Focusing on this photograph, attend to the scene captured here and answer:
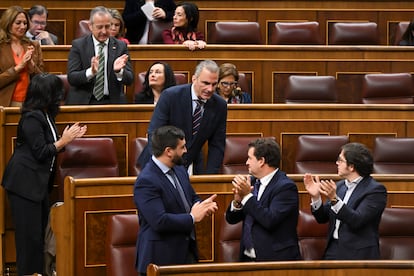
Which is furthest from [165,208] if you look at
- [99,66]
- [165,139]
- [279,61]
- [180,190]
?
[279,61]

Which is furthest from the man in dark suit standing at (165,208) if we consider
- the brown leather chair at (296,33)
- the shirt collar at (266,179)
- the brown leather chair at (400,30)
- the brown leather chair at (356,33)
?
the brown leather chair at (400,30)

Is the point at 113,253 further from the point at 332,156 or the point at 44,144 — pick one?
the point at 332,156

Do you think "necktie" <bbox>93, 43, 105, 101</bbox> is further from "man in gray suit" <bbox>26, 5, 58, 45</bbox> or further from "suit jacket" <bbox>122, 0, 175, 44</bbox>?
"suit jacket" <bbox>122, 0, 175, 44</bbox>

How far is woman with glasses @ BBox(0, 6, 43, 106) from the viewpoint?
3.97 m

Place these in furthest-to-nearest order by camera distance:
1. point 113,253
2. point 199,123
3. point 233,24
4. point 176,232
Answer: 1. point 233,24
2. point 199,123
3. point 113,253
4. point 176,232

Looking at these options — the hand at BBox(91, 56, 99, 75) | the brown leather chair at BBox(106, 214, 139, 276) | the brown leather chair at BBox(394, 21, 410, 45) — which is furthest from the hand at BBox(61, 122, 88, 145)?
the brown leather chair at BBox(394, 21, 410, 45)

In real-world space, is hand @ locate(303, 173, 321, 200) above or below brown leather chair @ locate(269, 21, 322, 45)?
below

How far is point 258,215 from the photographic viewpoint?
9.51 feet

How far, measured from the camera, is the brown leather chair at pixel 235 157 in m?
3.74

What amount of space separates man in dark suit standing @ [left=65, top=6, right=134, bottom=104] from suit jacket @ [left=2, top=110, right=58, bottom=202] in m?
0.50

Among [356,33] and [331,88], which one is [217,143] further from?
[356,33]

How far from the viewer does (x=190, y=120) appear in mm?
3355

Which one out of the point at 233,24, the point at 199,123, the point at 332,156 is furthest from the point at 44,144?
the point at 233,24

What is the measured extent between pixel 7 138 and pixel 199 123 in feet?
2.37
